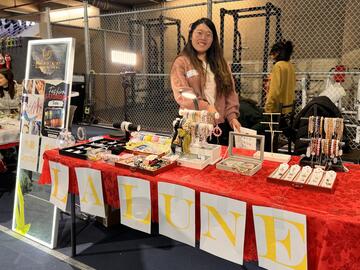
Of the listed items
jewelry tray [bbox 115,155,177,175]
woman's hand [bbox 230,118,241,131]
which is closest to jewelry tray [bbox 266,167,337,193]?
jewelry tray [bbox 115,155,177,175]

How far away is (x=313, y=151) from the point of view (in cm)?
151

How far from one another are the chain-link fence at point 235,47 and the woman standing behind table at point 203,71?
3.40 metres

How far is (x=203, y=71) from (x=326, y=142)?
0.88 metres

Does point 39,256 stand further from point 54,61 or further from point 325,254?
point 325,254

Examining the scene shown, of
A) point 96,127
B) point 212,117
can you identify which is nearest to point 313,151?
point 212,117

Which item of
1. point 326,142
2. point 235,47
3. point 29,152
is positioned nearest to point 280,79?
point 326,142

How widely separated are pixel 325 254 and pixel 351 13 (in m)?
6.13

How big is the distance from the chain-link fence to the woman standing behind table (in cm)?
340

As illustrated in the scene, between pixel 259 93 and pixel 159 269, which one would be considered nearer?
pixel 159 269

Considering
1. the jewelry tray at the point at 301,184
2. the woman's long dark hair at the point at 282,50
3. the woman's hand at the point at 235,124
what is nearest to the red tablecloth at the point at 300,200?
the jewelry tray at the point at 301,184

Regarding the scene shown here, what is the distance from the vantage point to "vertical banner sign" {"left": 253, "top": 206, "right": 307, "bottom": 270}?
1112 millimetres

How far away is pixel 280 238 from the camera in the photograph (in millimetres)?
1160

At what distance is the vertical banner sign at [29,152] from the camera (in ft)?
7.52

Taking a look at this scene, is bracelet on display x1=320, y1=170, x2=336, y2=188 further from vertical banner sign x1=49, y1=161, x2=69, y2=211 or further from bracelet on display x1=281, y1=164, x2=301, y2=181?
vertical banner sign x1=49, y1=161, x2=69, y2=211
